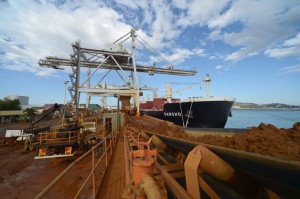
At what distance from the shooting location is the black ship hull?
19.9 m

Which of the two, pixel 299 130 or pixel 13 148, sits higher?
pixel 299 130

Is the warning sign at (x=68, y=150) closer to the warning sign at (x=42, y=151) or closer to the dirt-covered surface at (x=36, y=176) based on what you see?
the dirt-covered surface at (x=36, y=176)

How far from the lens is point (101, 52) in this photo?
23688 millimetres

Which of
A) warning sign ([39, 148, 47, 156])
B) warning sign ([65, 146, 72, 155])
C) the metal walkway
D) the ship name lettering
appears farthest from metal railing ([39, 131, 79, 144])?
the ship name lettering

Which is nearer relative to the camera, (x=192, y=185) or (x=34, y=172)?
(x=192, y=185)

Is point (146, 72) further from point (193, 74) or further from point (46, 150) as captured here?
point (46, 150)

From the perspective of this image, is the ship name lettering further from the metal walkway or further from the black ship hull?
the metal walkway

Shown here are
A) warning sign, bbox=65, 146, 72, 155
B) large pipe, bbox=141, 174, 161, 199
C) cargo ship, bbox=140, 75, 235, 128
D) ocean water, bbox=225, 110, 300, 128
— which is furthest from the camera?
ocean water, bbox=225, 110, 300, 128

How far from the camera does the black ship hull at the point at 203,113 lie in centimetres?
1986

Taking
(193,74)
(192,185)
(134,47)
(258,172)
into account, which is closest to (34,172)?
(192,185)

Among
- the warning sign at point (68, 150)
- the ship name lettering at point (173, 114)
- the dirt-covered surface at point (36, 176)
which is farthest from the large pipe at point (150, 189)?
the ship name lettering at point (173, 114)

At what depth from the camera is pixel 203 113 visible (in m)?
20.5

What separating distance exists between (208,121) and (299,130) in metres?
19.3

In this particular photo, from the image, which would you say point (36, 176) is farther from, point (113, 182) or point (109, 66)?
point (109, 66)
